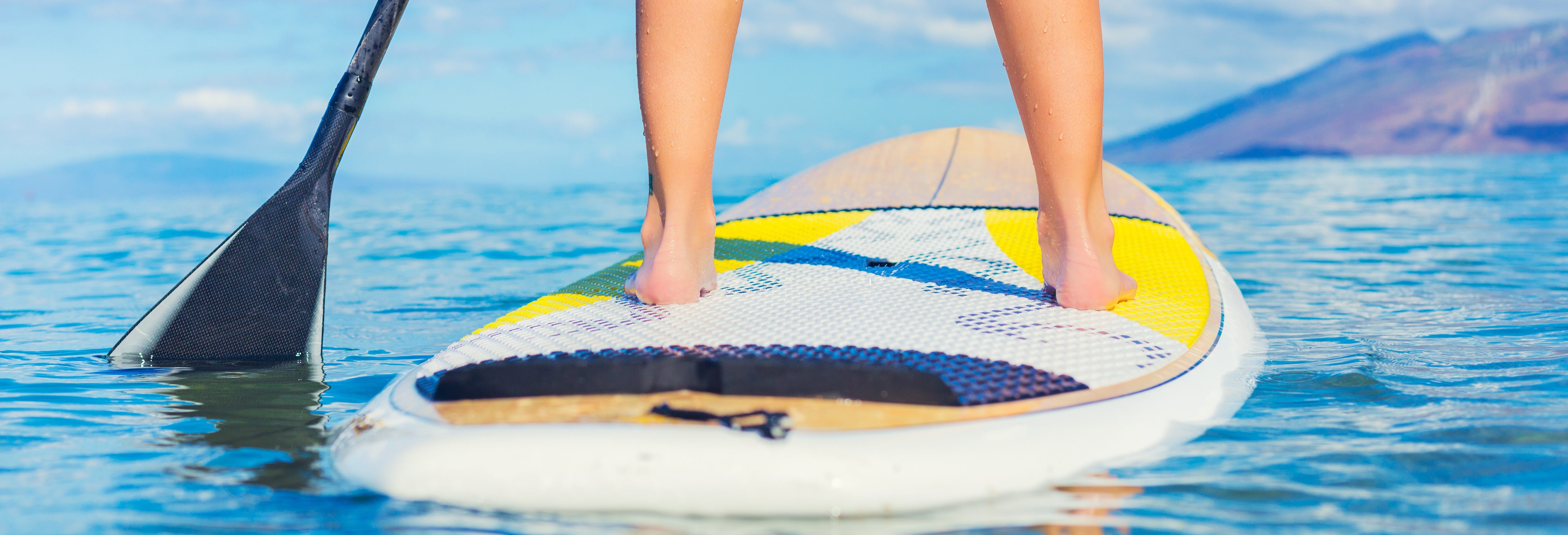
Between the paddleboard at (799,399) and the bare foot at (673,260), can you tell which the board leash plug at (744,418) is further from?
the bare foot at (673,260)

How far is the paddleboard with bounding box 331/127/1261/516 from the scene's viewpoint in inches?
45.4

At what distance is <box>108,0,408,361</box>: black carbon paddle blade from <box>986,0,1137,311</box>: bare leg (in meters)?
1.43

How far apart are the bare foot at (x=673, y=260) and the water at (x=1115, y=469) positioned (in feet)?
1.86

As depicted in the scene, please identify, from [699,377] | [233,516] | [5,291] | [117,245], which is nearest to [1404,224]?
[699,377]

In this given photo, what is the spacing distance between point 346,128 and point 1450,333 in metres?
2.67

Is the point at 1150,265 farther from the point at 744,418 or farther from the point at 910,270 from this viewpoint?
the point at 744,418

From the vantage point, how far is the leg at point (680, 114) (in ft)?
5.54

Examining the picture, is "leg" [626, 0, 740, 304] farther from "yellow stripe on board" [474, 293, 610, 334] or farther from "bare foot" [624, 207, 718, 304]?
"yellow stripe on board" [474, 293, 610, 334]

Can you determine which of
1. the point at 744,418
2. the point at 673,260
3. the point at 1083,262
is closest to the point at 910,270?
the point at 1083,262

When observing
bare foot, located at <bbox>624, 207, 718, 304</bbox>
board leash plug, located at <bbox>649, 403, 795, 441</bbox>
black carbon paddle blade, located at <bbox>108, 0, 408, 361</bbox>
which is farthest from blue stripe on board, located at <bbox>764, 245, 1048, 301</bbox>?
black carbon paddle blade, located at <bbox>108, 0, 408, 361</bbox>

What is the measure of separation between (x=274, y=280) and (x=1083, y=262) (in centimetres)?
170

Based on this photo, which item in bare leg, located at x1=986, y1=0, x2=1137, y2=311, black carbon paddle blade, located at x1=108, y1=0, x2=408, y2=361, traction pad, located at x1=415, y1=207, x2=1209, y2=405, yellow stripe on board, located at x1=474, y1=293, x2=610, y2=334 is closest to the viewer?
traction pad, located at x1=415, y1=207, x2=1209, y2=405

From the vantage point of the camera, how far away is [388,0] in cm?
226

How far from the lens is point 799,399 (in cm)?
123
